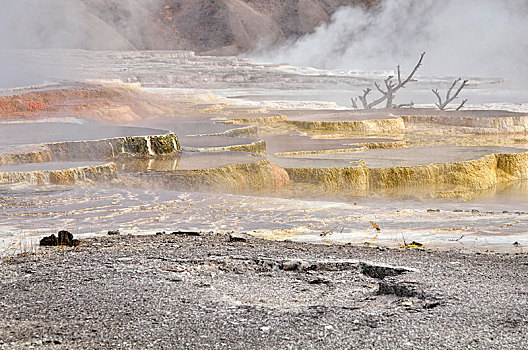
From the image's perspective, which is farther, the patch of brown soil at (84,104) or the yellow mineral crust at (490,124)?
the yellow mineral crust at (490,124)

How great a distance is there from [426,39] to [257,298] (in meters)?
42.6

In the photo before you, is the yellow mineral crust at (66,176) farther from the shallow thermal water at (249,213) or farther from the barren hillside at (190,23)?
the barren hillside at (190,23)

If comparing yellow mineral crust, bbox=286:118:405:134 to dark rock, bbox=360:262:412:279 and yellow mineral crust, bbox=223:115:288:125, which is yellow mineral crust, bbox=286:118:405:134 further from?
dark rock, bbox=360:262:412:279

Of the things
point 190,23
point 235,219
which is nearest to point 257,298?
Answer: point 235,219

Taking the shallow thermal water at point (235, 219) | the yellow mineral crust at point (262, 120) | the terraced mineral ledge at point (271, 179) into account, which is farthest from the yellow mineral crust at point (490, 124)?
the shallow thermal water at point (235, 219)

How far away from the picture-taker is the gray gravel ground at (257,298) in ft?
7.36

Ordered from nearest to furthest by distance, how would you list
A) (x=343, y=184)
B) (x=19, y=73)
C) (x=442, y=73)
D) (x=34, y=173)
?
(x=34, y=173), (x=343, y=184), (x=19, y=73), (x=442, y=73)

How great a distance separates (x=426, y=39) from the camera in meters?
43.4

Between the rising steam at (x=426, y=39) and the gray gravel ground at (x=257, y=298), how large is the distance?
36.6 metres

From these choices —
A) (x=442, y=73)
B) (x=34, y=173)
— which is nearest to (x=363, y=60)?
(x=442, y=73)

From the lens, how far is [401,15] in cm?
4444

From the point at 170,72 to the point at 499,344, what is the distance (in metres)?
23.6

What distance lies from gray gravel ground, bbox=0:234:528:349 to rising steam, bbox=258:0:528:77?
120 feet

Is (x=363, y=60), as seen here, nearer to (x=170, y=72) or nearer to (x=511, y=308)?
(x=170, y=72)
